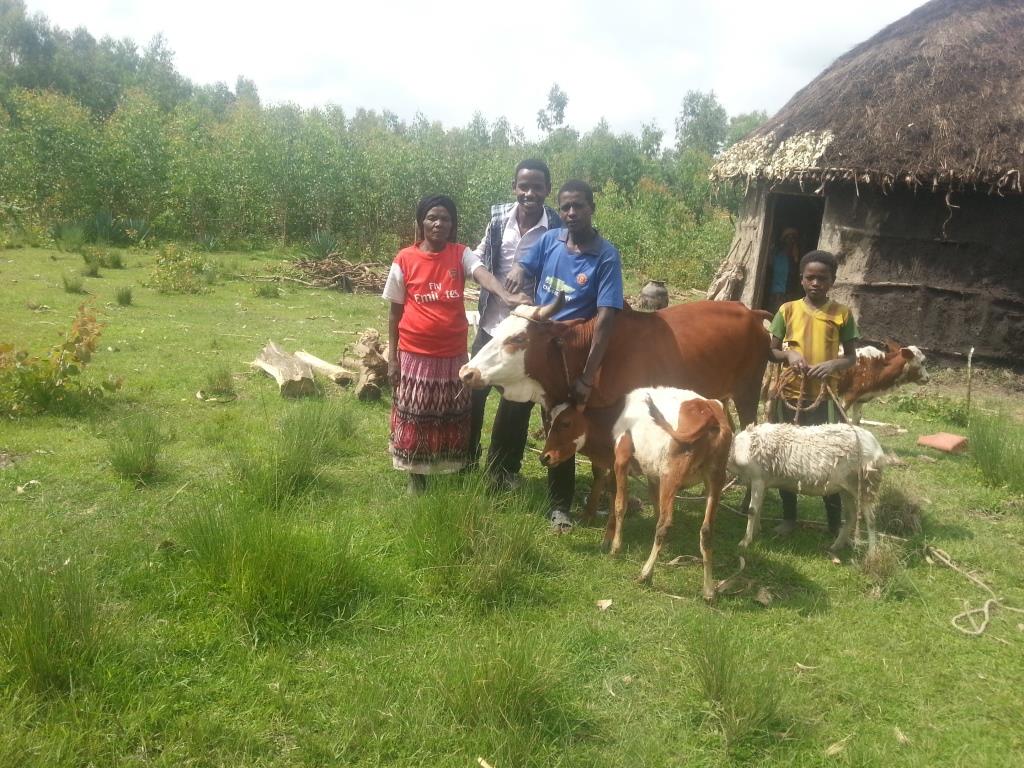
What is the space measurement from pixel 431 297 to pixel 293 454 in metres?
1.33

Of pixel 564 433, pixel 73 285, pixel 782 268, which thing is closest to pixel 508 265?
pixel 564 433

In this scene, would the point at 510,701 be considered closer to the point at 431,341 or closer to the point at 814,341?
the point at 431,341

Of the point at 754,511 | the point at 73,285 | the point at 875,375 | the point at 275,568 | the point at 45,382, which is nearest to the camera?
the point at 275,568

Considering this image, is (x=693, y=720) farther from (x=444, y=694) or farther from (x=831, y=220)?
(x=831, y=220)

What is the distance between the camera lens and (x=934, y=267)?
30.8 ft

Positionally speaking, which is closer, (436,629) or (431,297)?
(436,629)

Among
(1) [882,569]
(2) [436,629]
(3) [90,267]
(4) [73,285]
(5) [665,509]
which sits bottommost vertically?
(2) [436,629]

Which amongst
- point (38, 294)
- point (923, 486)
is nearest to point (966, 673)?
point (923, 486)

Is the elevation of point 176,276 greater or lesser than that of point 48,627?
greater

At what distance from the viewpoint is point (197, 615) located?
337cm

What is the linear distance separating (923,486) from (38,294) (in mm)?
11631

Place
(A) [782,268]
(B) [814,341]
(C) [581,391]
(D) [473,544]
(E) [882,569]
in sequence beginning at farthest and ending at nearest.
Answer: (A) [782,268] < (B) [814,341] < (C) [581,391] < (E) [882,569] < (D) [473,544]

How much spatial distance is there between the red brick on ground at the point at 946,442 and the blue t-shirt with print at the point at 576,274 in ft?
13.2

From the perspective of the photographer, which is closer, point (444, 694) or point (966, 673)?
point (444, 694)
